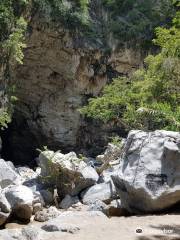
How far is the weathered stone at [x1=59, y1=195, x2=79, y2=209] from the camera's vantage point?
34.0ft

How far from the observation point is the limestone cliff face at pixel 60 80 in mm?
19578

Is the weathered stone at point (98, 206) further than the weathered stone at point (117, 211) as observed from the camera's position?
Yes

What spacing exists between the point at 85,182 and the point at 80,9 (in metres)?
10.4

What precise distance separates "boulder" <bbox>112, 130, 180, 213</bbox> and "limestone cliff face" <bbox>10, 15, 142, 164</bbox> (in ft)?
41.0

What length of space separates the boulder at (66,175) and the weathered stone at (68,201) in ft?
0.70

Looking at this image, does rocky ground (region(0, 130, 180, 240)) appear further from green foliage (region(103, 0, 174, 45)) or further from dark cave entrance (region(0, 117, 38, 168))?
dark cave entrance (region(0, 117, 38, 168))

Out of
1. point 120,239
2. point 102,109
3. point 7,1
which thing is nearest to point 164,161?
point 120,239

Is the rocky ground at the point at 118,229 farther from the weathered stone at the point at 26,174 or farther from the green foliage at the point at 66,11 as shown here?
the green foliage at the point at 66,11

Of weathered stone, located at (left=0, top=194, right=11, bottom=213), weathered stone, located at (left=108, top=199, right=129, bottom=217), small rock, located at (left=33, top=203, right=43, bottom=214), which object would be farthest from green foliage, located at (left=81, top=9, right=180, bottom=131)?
weathered stone, located at (left=0, top=194, right=11, bottom=213)

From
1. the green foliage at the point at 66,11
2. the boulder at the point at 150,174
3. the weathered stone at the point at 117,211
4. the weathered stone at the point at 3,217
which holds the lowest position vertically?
the weathered stone at the point at 3,217

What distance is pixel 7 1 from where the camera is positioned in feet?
52.7

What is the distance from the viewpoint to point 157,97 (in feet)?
36.5

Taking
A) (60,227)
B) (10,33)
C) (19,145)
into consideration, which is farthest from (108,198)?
(19,145)

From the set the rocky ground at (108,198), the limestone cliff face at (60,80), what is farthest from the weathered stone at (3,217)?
the limestone cliff face at (60,80)
